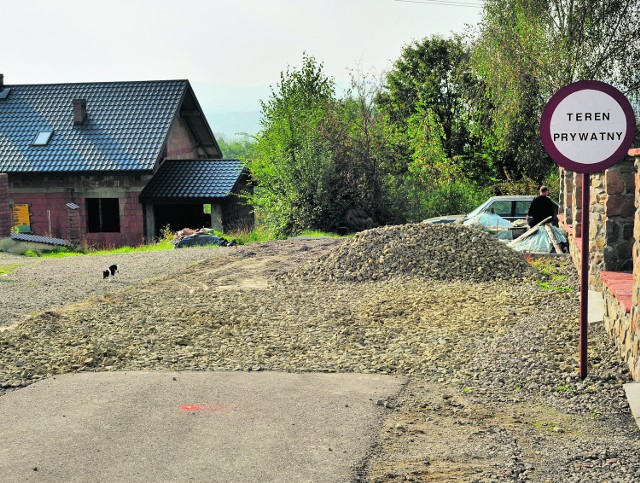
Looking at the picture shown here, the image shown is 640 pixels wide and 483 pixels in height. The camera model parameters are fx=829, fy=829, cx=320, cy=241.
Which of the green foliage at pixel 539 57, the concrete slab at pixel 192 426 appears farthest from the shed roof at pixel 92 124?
the concrete slab at pixel 192 426

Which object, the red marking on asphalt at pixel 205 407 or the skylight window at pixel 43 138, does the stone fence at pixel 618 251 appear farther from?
the skylight window at pixel 43 138

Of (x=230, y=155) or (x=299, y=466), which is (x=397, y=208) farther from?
(x=230, y=155)

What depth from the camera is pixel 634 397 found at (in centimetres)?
681

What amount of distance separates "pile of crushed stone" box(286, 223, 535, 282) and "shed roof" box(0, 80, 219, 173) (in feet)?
57.9

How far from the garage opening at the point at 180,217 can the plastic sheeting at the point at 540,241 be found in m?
18.4

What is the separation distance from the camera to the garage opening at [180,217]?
112 ft

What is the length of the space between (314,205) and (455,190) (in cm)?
612

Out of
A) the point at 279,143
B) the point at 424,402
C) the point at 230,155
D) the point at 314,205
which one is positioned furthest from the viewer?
the point at 230,155

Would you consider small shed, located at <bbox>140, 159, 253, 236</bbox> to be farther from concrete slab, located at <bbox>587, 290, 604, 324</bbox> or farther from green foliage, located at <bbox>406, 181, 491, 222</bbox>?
concrete slab, located at <bbox>587, 290, 604, 324</bbox>

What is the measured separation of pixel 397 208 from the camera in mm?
29375

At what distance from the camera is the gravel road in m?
6.17

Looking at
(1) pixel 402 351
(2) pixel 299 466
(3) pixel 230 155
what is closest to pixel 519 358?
(1) pixel 402 351

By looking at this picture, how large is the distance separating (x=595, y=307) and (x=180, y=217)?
25.5 metres

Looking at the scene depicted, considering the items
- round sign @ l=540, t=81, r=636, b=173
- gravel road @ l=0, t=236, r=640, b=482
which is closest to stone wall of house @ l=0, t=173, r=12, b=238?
gravel road @ l=0, t=236, r=640, b=482
